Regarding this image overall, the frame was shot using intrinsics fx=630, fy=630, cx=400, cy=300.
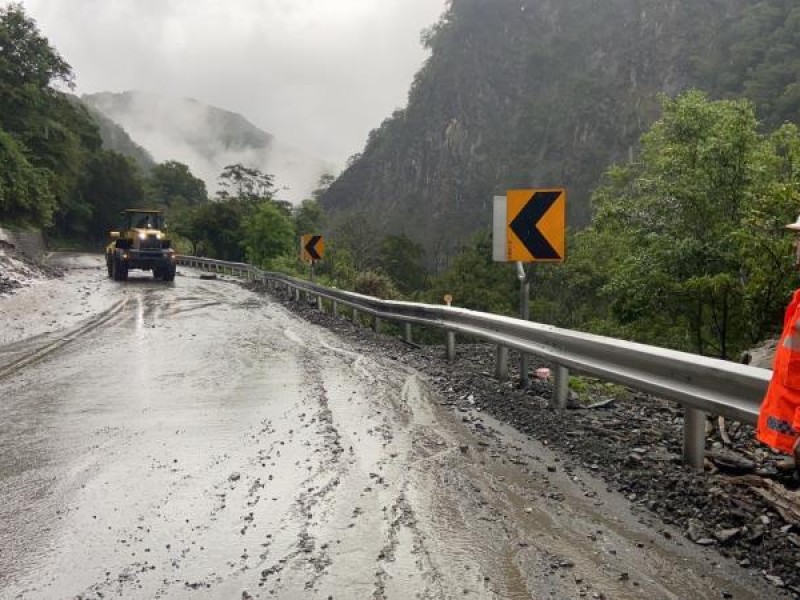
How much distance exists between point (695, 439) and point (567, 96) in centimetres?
17423

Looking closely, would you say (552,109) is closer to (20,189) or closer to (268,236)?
(268,236)

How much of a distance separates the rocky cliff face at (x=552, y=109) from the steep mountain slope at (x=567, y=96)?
33cm

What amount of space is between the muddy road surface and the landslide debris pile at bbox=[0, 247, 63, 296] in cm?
1239

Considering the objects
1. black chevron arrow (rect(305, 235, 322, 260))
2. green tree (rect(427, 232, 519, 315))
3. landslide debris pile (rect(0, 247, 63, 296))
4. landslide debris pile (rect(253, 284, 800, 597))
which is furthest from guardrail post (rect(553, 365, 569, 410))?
green tree (rect(427, 232, 519, 315))

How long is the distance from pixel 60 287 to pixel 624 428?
64.5ft

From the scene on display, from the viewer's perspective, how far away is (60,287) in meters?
20.3

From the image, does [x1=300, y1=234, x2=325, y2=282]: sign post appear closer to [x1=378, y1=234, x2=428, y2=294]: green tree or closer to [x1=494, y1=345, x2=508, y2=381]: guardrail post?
[x1=494, y1=345, x2=508, y2=381]: guardrail post

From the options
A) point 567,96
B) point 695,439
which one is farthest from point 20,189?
point 567,96

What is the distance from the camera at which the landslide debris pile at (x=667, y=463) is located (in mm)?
3340

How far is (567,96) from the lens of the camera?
164625mm

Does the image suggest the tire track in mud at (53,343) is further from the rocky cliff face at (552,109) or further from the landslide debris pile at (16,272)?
the rocky cliff face at (552,109)

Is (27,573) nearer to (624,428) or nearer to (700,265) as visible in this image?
(624,428)

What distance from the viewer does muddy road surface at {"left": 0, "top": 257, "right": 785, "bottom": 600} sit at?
288cm

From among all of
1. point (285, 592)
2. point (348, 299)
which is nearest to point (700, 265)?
point (348, 299)
